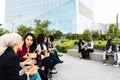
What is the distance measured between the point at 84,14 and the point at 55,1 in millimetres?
15705

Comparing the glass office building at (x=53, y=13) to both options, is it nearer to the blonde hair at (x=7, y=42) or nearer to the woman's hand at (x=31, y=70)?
the woman's hand at (x=31, y=70)

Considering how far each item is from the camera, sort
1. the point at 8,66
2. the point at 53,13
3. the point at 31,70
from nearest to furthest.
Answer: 1. the point at 8,66
2. the point at 31,70
3. the point at 53,13

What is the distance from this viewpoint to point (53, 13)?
285 feet

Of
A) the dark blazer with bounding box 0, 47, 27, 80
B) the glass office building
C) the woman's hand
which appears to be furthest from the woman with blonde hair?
the glass office building

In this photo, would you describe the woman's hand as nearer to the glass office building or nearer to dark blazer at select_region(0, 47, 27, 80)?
dark blazer at select_region(0, 47, 27, 80)

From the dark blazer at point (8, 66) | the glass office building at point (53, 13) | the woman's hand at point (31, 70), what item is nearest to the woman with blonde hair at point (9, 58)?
the dark blazer at point (8, 66)

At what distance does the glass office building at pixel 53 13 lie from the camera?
84625mm

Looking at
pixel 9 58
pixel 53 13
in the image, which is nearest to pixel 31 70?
pixel 9 58

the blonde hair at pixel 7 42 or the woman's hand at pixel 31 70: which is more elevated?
the blonde hair at pixel 7 42

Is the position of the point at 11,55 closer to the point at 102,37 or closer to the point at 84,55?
the point at 84,55

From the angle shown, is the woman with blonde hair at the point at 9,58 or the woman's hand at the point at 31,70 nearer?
the woman with blonde hair at the point at 9,58

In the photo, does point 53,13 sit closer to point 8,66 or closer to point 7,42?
point 7,42

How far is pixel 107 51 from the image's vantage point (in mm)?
11008

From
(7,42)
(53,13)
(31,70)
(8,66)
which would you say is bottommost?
(31,70)
